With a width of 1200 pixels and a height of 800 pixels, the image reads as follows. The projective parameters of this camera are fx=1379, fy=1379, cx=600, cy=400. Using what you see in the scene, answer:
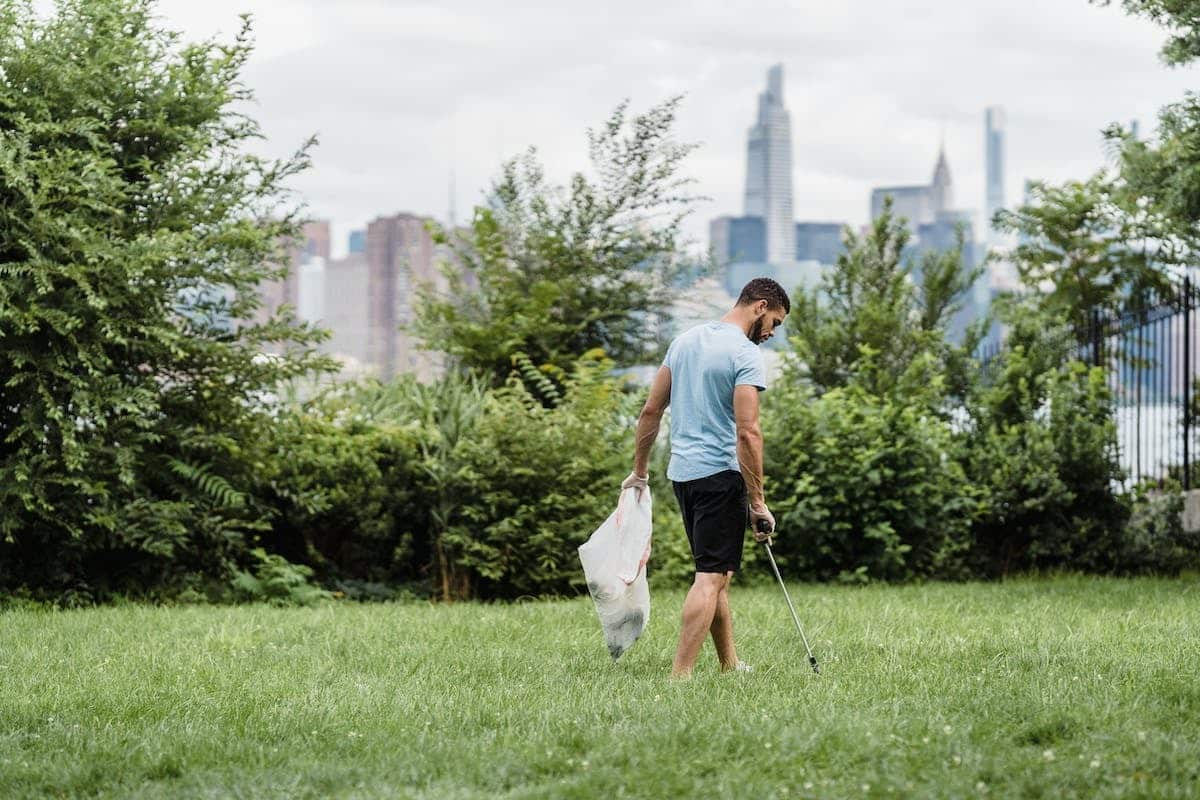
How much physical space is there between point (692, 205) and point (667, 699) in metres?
14.2

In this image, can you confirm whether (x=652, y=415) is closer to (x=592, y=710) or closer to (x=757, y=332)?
(x=757, y=332)

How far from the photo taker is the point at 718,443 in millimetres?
6641

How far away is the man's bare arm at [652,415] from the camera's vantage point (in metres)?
6.91

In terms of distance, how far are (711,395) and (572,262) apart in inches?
480

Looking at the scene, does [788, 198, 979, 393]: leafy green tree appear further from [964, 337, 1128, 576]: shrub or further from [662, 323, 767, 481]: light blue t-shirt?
[662, 323, 767, 481]: light blue t-shirt

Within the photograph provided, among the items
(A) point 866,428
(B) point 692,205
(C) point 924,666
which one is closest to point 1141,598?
(A) point 866,428

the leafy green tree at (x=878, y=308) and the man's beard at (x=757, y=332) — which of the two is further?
the leafy green tree at (x=878, y=308)

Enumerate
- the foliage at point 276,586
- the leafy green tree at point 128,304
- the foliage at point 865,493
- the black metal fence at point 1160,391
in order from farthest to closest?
the black metal fence at point 1160,391
the foliage at point 865,493
the foliage at point 276,586
the leafy green tree at point 128,304

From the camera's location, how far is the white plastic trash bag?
686cm

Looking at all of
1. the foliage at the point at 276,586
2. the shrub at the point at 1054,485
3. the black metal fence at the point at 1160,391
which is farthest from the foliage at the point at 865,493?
the foliage at the point at 276,586

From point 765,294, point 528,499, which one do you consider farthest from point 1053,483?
point 765,294

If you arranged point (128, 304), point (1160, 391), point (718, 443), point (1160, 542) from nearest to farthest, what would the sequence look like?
point (718, 443)
point (128, 304)
point (1160, 542)
point (1160, 391)

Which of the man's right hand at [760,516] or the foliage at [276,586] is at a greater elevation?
the man's right hand at [760,516]

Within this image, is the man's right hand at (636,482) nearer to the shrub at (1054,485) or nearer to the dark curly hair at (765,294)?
the dark curly hair at (765,294)
